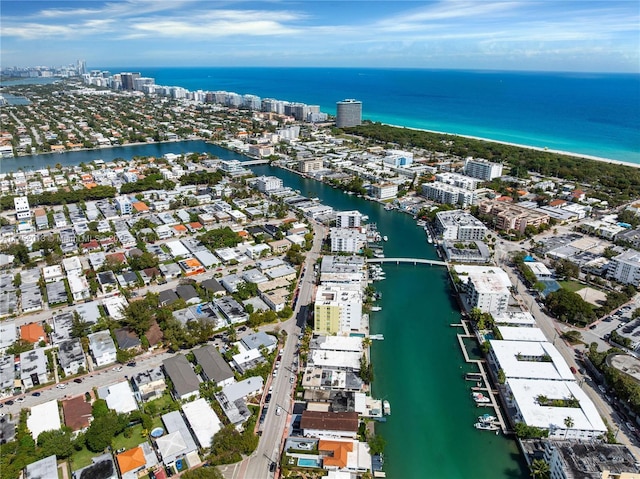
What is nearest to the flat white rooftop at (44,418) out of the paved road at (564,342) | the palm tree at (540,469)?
the palm tree at (540,469)

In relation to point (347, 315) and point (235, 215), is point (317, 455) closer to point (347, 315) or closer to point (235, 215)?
point (347, 315)

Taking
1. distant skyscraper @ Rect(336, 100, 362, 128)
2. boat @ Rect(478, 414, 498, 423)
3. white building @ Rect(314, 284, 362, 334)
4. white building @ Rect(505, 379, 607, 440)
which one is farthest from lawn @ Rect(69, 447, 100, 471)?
distant skyscraper @ Rect(336, 100, 362, 128)

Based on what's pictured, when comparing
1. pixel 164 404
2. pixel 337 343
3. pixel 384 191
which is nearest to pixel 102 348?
pixel 164 404

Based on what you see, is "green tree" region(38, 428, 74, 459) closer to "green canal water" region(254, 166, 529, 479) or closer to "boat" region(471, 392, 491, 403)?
"green canal water" region(254, 166, 529, 479)

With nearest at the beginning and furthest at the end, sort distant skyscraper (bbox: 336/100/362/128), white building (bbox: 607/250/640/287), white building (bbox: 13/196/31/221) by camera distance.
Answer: white building (bbox: 607/250/640/287) < white building (bbox: 13/196/31/221) < distant skyscraper (bbox: 336/100/362/128)

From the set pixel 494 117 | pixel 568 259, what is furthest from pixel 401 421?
pixel 494 117

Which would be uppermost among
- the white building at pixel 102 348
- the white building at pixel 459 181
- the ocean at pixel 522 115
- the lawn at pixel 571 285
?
the ocean at pixel 522 115

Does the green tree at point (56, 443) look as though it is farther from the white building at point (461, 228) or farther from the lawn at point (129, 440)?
the white building at point (461, 228)
